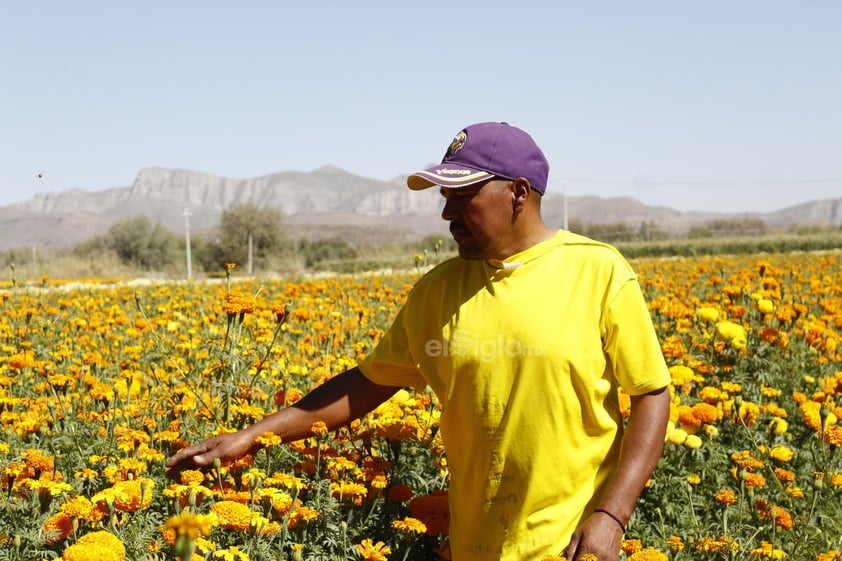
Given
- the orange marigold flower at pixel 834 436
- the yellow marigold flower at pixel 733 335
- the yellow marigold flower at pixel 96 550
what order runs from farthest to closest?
the yellow marigold flower at pixel 733 335, the orange marigold flower at pixel 834 436, the yellow marigold flower at pixel 96 550

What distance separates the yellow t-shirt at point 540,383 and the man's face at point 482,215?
0.07m

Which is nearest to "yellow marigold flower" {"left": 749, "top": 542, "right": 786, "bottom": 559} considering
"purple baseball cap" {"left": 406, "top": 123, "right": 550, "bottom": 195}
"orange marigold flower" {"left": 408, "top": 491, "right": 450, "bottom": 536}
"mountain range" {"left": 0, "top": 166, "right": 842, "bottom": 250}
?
"orange marigold flower" {"left": 408, "top": 491, "right": 450, "bottom": 536}

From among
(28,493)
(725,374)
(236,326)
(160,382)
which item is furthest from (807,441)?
(28,493)

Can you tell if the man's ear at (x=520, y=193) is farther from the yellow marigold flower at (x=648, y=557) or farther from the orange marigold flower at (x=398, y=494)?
the orange marigold flower at (x=398, y=494)

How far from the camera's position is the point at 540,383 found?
197 cm

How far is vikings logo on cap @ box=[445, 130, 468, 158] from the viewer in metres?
2.06

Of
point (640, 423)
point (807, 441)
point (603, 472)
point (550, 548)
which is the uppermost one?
point (640, 423)

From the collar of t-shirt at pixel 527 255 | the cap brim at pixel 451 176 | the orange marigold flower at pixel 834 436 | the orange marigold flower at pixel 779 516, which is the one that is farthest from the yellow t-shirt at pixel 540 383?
the orange marigold flower at pixel 834 436

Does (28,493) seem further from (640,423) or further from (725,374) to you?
(725,374)

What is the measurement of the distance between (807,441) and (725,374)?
73 centimetres

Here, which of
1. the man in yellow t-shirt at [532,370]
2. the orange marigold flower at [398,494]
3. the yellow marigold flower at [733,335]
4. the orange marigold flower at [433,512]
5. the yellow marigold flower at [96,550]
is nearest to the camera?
the yellow marigold flower at [96,550]

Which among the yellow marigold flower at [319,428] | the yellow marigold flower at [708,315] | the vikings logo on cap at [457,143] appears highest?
the vikings logo on cap at [457,143]

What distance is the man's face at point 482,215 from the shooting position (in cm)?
200

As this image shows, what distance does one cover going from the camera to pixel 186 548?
3.18ft
